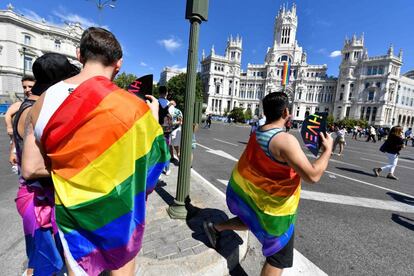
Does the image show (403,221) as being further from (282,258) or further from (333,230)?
(282,258)

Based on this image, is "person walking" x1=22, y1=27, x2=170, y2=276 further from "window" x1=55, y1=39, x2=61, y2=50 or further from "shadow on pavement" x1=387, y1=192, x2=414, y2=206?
"window" x1=55, y1=39, x2=61, y2=50

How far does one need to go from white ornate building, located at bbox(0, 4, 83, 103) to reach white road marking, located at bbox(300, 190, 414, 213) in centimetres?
5126

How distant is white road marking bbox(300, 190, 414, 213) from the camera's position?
4.46 meters

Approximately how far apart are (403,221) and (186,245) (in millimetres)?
4047

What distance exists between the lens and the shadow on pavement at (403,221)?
3.71 metres

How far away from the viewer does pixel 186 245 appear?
2445mm

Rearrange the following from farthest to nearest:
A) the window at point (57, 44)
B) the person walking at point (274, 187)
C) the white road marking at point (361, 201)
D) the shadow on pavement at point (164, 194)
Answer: the window at point (57, 44) < the white road marking at point (361, 201) < the shadow on pavement at point (164, 194) < the person walking at point (274, 187)

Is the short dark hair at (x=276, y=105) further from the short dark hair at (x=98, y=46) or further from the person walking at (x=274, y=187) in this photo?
the short dark hair at (x=98, y=46)

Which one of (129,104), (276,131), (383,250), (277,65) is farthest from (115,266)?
(277,65)

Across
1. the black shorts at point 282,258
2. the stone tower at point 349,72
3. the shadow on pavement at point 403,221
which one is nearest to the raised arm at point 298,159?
the black shorts at point 282,258

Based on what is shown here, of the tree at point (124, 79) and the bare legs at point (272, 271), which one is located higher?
the tree at point (124, 79)

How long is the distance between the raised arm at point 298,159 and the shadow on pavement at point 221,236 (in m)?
1.38

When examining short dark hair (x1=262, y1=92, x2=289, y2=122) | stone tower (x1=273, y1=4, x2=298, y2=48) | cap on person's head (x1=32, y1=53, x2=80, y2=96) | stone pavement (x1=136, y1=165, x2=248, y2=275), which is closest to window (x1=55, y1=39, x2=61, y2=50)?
stone pavement (x1=136, y1=165, x2=248, y2=275)

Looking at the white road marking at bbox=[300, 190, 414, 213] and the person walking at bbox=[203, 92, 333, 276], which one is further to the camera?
the white road marking at bbox=[300, 190, 414, 213]
